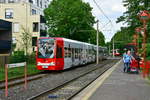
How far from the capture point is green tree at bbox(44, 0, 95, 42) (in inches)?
1953

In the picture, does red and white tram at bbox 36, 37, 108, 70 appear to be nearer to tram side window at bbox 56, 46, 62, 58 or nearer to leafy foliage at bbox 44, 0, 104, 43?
tram side window at bbox 56, 46, 62, 58

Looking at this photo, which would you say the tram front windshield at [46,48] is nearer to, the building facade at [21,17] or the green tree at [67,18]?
the green tree at [67,18]

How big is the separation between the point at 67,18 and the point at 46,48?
2612 centimetres

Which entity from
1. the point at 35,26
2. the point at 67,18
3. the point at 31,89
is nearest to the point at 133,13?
the point at 31,89

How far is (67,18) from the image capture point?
49.4m

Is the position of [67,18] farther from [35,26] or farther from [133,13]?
[133,13]

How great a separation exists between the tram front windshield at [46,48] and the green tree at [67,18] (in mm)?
25474


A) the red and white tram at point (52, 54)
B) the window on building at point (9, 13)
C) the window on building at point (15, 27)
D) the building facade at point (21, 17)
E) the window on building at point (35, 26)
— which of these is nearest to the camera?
the red and white tram at point (52, 54)

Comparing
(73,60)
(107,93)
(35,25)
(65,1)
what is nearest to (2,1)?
(35,25)

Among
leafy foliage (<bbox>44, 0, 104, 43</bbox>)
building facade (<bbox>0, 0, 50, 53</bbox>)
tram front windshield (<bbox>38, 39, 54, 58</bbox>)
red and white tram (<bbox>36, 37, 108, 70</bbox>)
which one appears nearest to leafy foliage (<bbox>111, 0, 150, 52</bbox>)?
red and white tram (<bbox>36, 37, 108, 70</bbox>)

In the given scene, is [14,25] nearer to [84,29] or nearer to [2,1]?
[2,1]

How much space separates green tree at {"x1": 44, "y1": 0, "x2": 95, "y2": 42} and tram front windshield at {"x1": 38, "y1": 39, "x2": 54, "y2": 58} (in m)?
25.5

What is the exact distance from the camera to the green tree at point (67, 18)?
49594 mm

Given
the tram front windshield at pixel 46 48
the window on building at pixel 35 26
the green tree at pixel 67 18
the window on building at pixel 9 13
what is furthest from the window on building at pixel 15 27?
the tram front windshield at pixel 46 48
